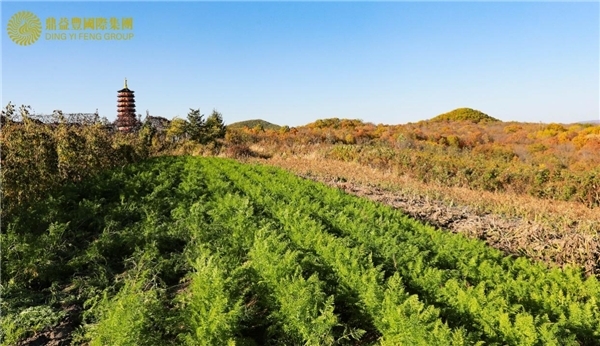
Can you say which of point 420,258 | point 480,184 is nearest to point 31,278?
point 420,258

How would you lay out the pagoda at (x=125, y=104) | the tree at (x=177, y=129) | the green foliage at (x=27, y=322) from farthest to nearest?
the pagoda at (x=125, y=104) < the tree at (x=177, y=129) < the green foliage at (x=27, y=322)

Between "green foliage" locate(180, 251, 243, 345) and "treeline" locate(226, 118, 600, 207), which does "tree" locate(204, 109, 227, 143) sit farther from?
"green foliage" locate(180, 251, 243, 345)

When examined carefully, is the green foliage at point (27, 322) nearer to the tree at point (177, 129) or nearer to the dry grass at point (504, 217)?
the dry grass at point (504, 217)

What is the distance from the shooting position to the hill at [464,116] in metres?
47.3

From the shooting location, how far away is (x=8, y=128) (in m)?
9.07

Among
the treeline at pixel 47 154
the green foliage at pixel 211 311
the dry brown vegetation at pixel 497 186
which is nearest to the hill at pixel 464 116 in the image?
the dry brown vegetation at pixel 497 186

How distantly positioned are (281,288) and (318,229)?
1815 mm

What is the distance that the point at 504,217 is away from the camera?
8.39 metres

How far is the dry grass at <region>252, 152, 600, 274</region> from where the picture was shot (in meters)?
5.94

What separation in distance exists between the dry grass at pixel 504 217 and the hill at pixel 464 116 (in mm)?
36728

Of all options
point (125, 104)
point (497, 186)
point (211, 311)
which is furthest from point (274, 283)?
point (125, 104)

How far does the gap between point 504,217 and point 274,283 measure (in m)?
5.90

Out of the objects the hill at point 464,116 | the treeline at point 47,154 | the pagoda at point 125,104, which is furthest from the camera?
the hill at point 464,116

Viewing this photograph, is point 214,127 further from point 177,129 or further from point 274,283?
point 274,283
